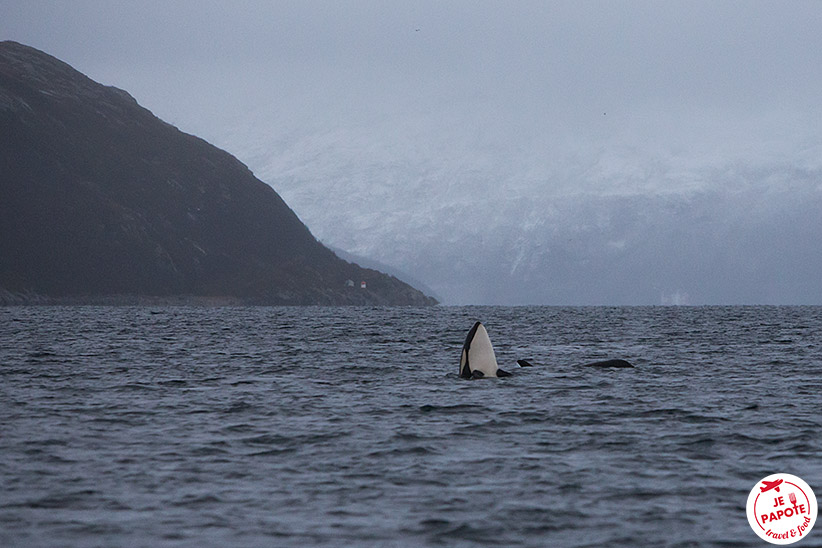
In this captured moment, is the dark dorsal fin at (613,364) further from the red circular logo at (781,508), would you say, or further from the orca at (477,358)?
the red circular logo at (781,508)

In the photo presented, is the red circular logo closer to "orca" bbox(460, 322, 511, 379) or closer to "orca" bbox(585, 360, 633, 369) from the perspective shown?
"orca" bbox(460, 322, 511, 379)

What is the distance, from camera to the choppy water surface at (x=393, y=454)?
45.0 ft

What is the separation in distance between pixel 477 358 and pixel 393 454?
645 inches

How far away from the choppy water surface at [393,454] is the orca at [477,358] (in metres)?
1.33

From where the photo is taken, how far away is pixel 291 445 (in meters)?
20.0

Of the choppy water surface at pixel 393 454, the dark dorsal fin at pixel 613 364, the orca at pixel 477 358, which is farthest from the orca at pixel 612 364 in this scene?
the orca at pixel 477 358

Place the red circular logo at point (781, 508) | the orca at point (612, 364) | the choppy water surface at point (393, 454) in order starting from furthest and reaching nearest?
the orca at point (612, 364) < the choppy water surface at point (393, 454) < the red circular logo at point (781, 508)

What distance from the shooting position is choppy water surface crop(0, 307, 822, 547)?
1373 centimetres

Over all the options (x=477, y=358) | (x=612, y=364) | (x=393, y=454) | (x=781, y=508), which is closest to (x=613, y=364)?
(x=612, y=364)

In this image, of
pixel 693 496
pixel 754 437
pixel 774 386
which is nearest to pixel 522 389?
pixel 774 386

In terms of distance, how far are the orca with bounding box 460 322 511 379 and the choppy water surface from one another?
A: 4.35ft

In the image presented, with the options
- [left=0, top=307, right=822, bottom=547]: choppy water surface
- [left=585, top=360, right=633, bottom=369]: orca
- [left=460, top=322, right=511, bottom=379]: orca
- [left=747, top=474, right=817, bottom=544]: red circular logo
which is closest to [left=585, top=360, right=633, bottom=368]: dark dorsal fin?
[left=585, top=360, right=633, bottom=369]: orca

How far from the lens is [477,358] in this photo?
1389 inches

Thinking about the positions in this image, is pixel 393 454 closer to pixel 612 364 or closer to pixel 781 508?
pixel 781 508
